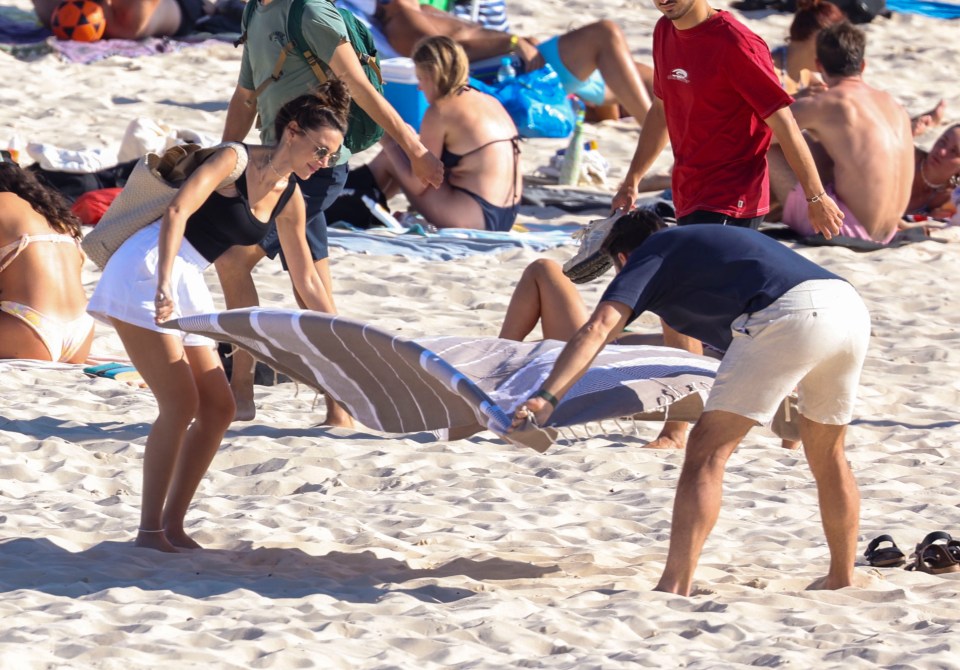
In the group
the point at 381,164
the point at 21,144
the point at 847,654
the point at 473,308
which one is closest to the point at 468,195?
the point at 381,164

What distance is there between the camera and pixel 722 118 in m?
4.94

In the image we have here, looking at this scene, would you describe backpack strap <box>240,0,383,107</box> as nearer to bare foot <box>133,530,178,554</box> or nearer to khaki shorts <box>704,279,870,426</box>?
bare foot <box>133,530,178,554</box>

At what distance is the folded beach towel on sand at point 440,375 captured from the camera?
370 centimetres

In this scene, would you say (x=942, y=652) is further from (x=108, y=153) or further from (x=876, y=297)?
(x=108, y=153)

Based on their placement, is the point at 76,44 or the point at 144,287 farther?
the point at 76,44

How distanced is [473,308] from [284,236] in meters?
2.61

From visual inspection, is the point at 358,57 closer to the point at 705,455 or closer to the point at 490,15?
the point at 705,455

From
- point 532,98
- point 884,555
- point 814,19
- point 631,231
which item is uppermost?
point 814,19

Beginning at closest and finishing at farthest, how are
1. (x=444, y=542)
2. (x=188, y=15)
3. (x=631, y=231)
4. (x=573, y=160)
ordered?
(x=631, y=231) → (x=444, y=542) → (x=573, y=160) → (x=188, y=15)

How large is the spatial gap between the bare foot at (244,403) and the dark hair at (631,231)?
2199mm

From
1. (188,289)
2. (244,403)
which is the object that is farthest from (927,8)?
(188,289)

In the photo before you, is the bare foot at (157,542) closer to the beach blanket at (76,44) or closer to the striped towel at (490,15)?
the beach blanket at (76,44)

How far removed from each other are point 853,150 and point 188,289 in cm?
472

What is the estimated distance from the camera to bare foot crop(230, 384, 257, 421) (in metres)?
5.69
